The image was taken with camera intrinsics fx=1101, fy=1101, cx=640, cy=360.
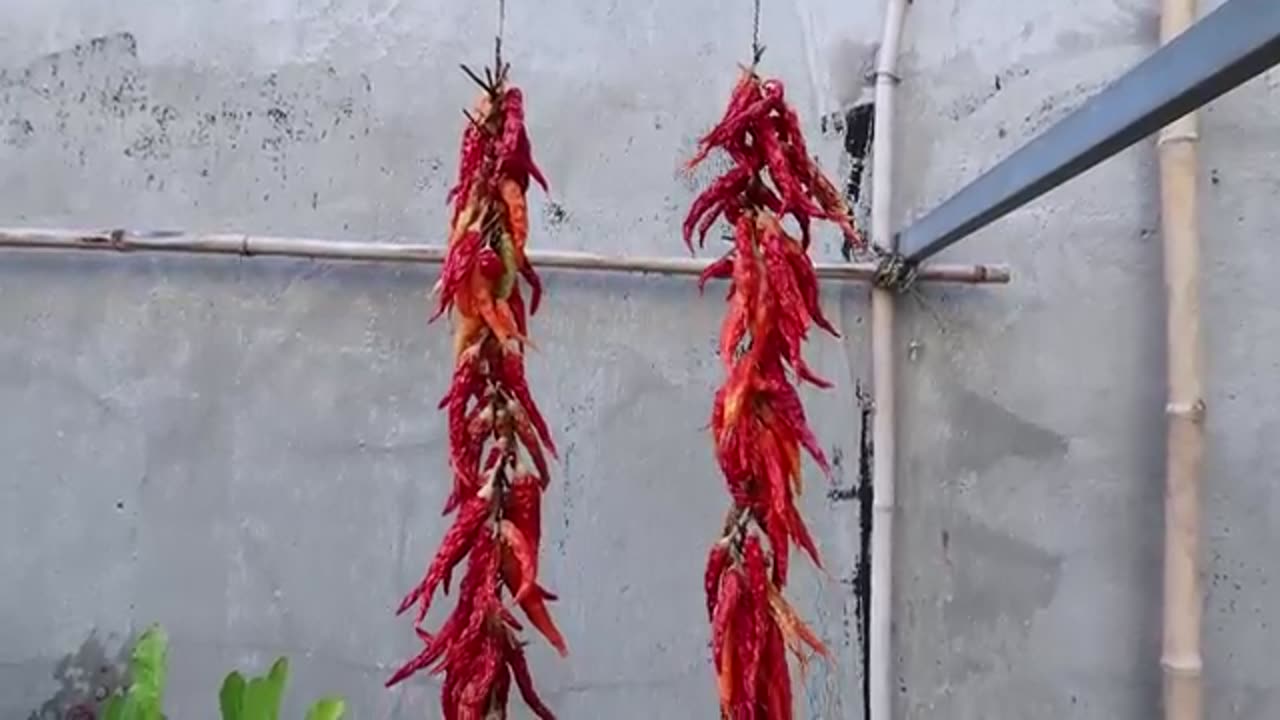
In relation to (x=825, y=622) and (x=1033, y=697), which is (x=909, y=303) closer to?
(x=825, y=622)

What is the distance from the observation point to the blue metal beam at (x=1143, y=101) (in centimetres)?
67

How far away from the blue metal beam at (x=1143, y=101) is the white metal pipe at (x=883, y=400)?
25 centimetres

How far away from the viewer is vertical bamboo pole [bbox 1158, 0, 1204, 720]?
1.42 m

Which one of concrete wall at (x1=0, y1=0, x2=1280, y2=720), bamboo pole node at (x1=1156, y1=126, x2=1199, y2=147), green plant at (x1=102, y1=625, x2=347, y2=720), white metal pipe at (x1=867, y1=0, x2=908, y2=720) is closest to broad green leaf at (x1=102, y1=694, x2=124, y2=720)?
green plant at (x1=102, y1=625, x2=347, y2=720)

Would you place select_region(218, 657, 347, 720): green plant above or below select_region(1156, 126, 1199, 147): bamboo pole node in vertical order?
below

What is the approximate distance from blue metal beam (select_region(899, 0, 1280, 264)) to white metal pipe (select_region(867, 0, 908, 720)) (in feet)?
0.82

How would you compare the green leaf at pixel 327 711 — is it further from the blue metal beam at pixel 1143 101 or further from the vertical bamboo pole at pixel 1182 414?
the vertical bamboo pole at pixel 1182 414

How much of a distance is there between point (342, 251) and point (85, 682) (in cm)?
66

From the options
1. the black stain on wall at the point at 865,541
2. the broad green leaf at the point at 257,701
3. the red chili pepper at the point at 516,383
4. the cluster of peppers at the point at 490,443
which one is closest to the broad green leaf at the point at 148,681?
the broad green leaf at the point at 257,701

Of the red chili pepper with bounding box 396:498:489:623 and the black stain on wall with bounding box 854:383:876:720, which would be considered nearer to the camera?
the red chili pepper with bounding box 396:498:489:623

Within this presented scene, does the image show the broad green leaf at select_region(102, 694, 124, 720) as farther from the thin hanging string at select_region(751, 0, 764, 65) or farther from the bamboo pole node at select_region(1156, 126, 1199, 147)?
the bamboo pole node at select_region(1156, 126, 1199, 147)

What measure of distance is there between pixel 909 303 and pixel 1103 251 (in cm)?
28

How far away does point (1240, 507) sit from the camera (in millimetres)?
1480

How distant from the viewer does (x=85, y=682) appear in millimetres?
1450
